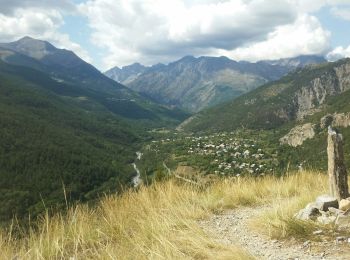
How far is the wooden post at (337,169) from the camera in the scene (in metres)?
7.82

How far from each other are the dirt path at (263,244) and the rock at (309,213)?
0.95 m

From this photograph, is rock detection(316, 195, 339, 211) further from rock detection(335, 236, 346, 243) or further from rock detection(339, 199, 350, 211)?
rock detection(335, 236, 346, 243)

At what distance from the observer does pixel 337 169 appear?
313 inches

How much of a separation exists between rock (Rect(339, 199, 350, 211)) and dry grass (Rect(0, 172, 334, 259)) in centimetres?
87

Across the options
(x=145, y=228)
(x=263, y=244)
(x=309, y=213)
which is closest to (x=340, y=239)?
(x=263, y=244)

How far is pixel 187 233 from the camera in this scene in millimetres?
5832

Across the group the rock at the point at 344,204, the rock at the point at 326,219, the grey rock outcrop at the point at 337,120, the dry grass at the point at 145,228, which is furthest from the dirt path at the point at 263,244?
the grey rock outcrop at the point at 337,120

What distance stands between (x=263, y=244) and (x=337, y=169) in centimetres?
303

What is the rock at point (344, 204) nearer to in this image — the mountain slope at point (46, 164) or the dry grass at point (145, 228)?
the dry grass at point (145, 228)

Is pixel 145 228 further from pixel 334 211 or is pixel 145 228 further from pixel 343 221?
pixel 334 211

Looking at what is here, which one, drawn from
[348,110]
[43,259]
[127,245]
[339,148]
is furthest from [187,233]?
[348,110]

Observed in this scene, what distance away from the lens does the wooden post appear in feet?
25.7

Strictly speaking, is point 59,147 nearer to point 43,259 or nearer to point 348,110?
point 348,110

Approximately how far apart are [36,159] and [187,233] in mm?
133050
